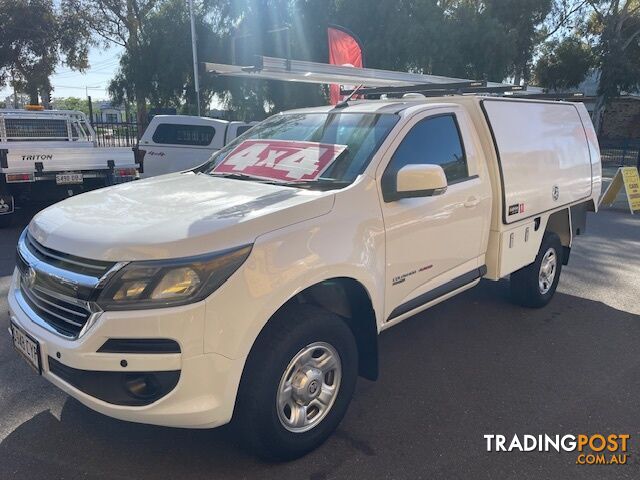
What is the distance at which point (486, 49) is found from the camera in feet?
77.5

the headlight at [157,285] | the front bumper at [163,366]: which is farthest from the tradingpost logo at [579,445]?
the headlight at [157,285]

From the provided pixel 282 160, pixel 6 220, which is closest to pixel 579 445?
pixel 282 160

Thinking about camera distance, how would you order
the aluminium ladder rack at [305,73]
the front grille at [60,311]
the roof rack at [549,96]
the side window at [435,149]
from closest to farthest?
the front grille at [60,311] < the side window at [435,149] < the aluminium ladder rack at [305,73] < the roof rack at [549,96]

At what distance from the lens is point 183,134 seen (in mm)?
12055

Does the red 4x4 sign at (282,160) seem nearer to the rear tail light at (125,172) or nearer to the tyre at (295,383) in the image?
the tyre at (295,383)

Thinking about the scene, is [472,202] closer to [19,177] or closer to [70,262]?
[70,262]

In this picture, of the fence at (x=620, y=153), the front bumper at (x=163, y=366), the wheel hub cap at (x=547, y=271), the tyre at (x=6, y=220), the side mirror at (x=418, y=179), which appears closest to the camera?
the front bumper at (x=163, y=366)

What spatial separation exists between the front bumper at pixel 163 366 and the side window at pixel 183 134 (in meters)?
9.89

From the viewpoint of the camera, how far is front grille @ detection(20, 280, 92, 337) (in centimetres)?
247

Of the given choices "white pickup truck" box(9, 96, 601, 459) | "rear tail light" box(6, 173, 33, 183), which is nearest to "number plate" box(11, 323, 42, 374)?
"white pickup truck" box(9, 96, 601, 459)

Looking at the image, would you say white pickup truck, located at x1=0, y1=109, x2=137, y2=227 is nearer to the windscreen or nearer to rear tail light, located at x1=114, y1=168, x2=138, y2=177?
rear tail light, located at x1=114, y1=168, x2=138, y2=177

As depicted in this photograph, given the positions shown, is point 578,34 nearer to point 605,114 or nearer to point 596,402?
point 605,114

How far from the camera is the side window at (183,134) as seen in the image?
11953mm

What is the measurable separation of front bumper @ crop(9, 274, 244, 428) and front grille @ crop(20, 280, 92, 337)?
0.23 feet
